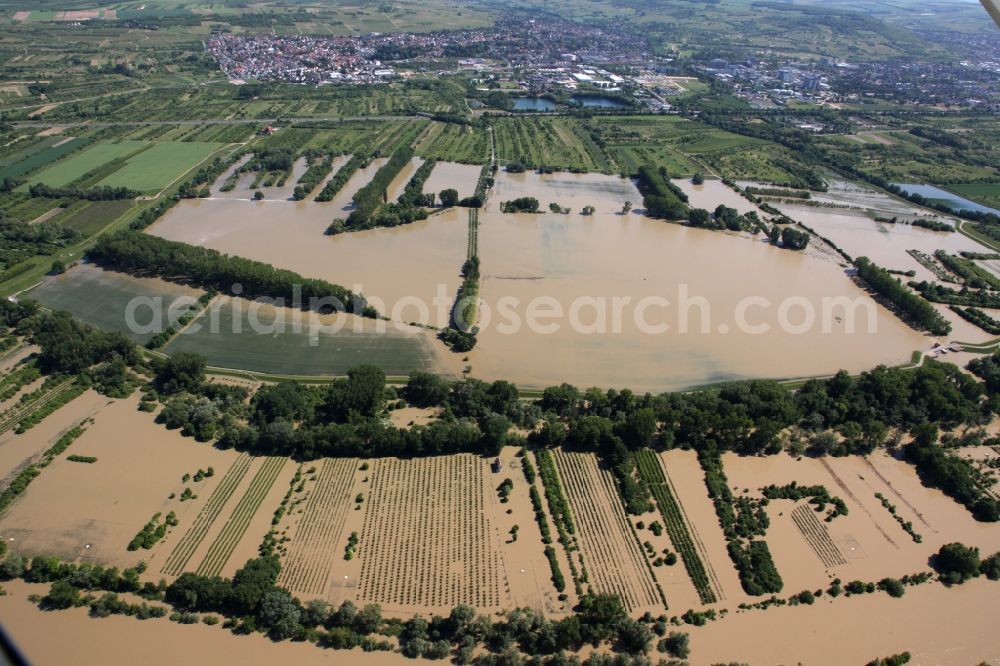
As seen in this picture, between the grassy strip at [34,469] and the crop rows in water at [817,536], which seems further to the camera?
the grassy strip at [34,469]

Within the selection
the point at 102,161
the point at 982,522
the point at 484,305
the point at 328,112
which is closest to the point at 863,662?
the point at 982,522

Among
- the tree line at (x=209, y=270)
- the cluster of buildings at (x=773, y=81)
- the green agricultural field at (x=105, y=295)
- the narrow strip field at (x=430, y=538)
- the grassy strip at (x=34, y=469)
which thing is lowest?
the narrow strip field at (x=430, y=538)

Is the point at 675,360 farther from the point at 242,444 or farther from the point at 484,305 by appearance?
the point at 242,444

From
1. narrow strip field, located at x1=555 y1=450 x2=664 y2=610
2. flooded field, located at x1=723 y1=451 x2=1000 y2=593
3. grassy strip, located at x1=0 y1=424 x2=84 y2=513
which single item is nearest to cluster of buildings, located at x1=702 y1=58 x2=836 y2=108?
flooded field, located at x1=723 y1=451 x2=1000 y2=593

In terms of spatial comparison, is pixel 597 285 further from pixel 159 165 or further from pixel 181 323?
pixel 159 165

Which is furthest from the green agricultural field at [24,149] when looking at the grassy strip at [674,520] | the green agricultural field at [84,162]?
the grassy strip at [674,520]

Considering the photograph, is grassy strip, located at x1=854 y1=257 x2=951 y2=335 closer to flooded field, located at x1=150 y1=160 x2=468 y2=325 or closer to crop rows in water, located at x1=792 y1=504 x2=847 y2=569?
crop rows in water, located at x1=792 y1=504 x2=847 y2=569

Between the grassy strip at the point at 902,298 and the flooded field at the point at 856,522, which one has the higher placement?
the grassy strip at the point at 902,298

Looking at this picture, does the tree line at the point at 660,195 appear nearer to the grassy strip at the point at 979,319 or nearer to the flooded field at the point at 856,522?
the grassy strip at the point at 979,319
